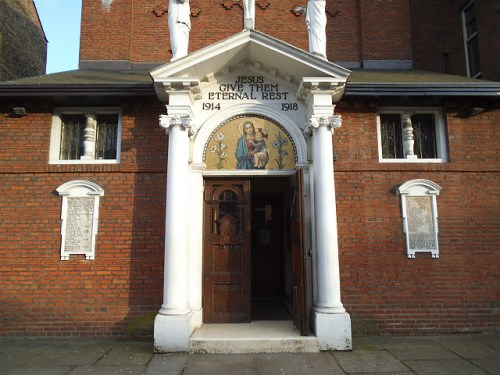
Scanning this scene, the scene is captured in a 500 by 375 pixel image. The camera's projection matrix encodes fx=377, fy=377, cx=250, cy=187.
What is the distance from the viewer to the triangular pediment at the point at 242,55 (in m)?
6.35

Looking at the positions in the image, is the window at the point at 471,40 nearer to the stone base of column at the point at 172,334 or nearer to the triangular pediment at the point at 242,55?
the triangular pediment at the point at 242,55

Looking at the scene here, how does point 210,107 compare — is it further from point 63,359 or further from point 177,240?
point 63,359

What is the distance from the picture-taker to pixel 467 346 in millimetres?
6016

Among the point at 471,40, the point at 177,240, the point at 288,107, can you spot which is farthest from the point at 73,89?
the point at 471,40

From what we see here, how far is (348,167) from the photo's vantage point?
7.03 m

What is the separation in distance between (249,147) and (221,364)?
3.68 metres

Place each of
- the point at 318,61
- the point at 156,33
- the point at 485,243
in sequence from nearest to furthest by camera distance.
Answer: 1. the point at 318,61
2. the point at 485,243
3. the point at 156,33

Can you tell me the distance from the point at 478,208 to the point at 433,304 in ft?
6.49

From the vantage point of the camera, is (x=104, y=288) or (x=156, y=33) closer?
(x=104, y=288)

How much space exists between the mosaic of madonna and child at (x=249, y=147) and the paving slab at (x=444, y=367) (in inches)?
146

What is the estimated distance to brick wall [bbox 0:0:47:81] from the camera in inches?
428

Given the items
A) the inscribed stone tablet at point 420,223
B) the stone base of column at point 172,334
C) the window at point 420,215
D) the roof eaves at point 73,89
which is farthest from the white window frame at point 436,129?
the stone base of column at point 172,334

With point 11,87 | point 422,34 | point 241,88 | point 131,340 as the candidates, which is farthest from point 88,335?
point 422,34

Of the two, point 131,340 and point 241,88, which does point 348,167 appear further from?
point 131,340
